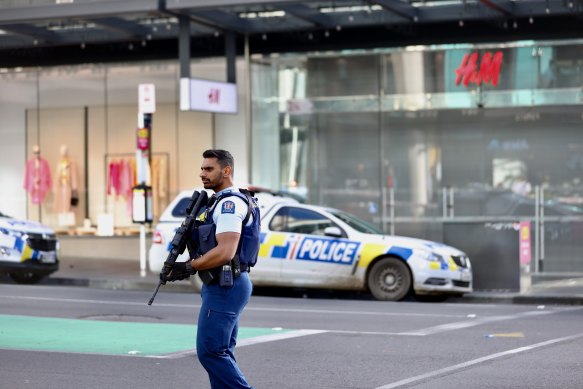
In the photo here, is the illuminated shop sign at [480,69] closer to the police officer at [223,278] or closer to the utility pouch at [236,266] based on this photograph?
the police officer at [223,278]

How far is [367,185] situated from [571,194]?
418 cm

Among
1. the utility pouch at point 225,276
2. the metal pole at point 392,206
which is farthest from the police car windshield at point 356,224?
the utility pouch at point 225,276

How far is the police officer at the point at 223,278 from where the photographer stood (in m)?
7.31

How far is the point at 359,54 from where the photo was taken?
24.2m

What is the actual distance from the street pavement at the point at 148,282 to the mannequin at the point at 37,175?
79.8 inches

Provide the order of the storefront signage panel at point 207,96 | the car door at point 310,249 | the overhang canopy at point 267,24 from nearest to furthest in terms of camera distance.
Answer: the car door at point 310,249, the storefront signage panel at point 207,96, the overhang canopy at point 267,24

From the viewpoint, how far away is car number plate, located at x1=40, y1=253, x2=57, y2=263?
19.8 metres

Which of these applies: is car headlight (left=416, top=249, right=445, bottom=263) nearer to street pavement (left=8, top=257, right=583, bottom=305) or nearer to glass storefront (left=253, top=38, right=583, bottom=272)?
street pavement (left=8, top=257, right=583, bottom=305)

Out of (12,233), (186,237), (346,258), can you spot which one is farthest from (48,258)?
(186,237)

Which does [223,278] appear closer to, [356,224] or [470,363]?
[470,363]

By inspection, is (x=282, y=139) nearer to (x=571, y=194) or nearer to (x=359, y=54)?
(x=359, y=54)

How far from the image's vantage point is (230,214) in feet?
24.1

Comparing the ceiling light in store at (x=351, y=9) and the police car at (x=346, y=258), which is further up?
the ceiling light in store at (x=351, y=9)

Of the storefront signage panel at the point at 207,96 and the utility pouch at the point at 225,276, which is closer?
the utility pouch at the point at 225,276
